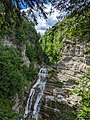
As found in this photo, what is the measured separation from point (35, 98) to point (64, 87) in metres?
3.70

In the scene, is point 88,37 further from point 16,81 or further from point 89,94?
point 16,81

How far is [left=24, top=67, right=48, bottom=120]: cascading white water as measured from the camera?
24.1 m

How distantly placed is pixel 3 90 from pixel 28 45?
678 inches

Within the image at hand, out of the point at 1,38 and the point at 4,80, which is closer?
the point at 4,80

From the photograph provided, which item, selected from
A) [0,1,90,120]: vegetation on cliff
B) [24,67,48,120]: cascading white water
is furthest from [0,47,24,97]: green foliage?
[24,67,48,120]: cascading white water

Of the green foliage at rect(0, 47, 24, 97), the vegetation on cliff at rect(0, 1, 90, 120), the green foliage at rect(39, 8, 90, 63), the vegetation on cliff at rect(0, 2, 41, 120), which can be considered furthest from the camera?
the green foliage at rect(0, 47, 24, 97)

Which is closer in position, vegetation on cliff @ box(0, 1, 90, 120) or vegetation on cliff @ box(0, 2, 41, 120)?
vegetation on cliff @ box(0, 1, 90, 120)

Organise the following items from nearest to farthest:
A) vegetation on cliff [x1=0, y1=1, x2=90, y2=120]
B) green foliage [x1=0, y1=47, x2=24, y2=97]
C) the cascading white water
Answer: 1. vegetation on cliff [x1=0, y1=1, x2=90, y2=120]
2. green foliage [x1=0, y1=47, x2=24, y2=97]
3. the cascading white water

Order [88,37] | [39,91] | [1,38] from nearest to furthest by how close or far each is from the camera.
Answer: [88,37]
[1,38]
[39,91]

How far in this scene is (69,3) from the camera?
4004 millimetres

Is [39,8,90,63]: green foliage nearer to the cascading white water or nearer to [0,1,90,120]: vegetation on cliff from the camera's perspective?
[0,1,90,120]: vegetation on cliff

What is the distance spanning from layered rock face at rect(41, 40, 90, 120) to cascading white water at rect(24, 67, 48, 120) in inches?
27.0

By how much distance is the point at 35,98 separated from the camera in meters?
26.1

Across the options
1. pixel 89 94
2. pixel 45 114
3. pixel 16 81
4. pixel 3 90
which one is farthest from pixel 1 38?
pixel 89 94
